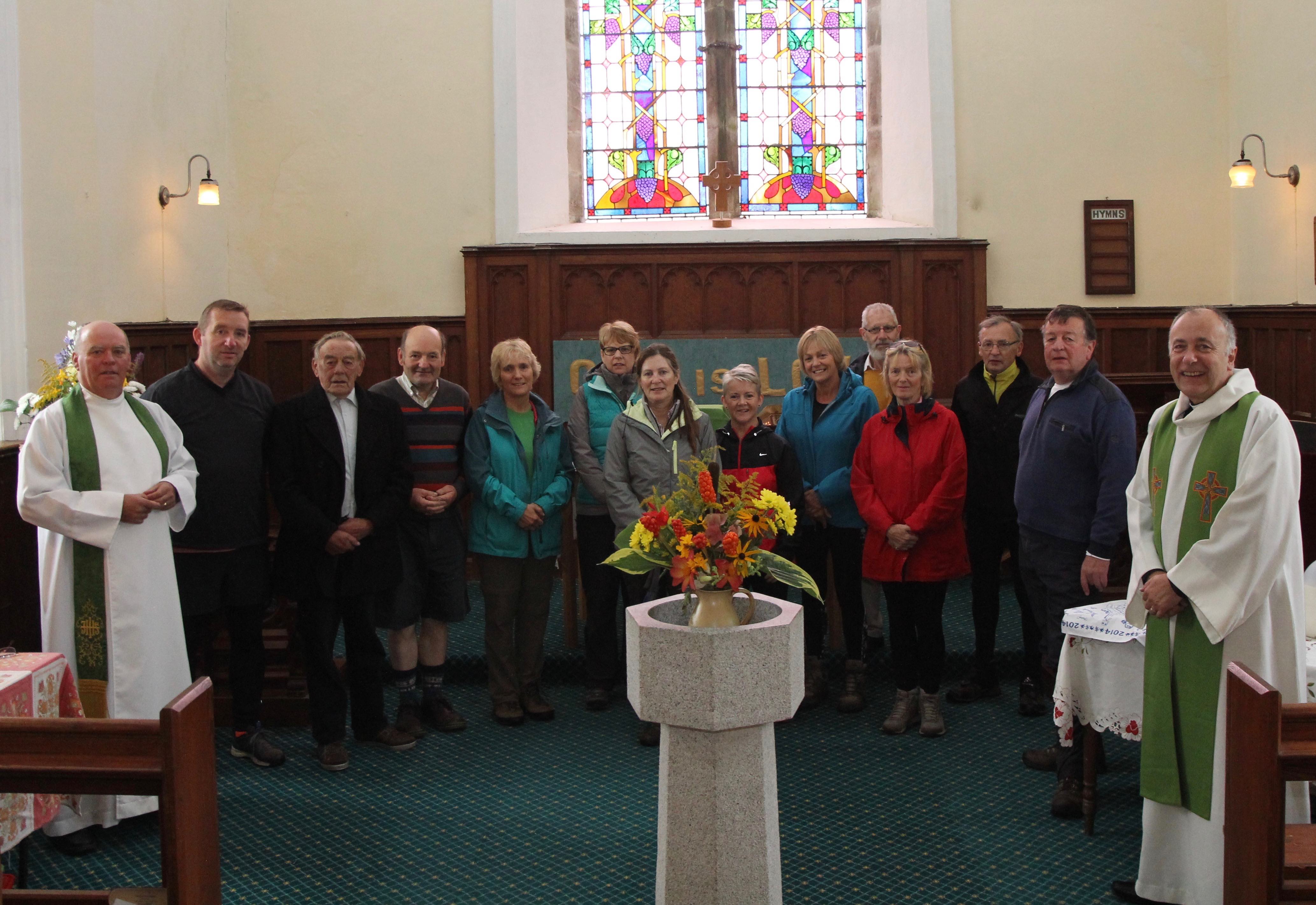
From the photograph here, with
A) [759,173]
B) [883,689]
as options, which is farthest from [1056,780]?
[759,173]

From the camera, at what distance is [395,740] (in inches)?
168

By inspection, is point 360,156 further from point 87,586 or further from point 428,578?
point 87,586

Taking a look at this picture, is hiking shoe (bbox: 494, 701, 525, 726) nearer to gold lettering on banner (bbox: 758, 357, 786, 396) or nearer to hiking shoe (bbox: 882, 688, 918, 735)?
hiking shoe (bbox: 882, 688, 918, 735)

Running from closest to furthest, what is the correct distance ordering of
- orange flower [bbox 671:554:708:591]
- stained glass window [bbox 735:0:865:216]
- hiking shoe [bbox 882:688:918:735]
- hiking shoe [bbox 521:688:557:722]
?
orange flower [bbox 671:554:708:591] < hiking shoe [bbox 882:688:918:735] < hiking shoe [bbox 521:688:557:722] < stained glass window [bbox 735:0:865:216]

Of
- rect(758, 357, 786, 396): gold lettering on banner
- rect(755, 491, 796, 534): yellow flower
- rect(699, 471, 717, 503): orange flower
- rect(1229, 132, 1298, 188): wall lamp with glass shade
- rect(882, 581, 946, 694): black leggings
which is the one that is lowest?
rect(882, 581, 946, 694): black leggings

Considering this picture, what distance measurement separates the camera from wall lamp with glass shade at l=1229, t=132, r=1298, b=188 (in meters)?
6.32

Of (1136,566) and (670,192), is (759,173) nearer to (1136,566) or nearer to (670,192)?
(670,192)

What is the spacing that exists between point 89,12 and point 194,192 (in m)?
1.41

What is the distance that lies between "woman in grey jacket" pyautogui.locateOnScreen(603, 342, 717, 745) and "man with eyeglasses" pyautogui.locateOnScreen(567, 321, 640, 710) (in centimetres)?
12

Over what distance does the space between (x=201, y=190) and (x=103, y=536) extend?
133 inches

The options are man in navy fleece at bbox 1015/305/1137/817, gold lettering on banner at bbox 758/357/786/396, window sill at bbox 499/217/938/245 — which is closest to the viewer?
man in navy fleece at bbox 1015/305/1137/817

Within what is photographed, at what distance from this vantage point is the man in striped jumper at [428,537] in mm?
4301

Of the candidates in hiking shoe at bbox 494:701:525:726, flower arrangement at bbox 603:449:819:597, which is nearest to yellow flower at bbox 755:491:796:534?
flower arrangement at bbox 603:449:819:597

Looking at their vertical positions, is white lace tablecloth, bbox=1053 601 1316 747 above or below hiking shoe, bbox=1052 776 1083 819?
above
